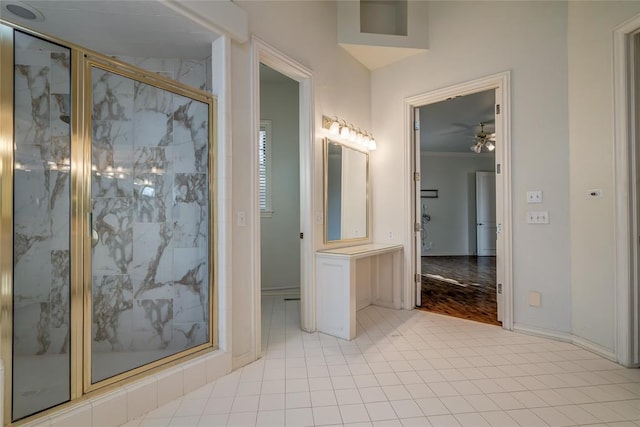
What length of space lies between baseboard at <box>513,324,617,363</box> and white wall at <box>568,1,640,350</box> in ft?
0.13

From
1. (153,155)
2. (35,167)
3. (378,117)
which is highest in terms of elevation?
(378,117)

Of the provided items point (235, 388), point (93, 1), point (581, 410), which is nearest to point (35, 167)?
point (93, 1)

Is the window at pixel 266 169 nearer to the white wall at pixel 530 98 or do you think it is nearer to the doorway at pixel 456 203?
the white wall at pixel 530 98

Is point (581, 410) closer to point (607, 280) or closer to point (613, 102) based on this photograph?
point (607, 280)

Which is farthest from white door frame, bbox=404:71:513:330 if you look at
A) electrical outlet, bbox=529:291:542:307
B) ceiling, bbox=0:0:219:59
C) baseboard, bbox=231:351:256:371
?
ceiling, bbox=0:0:219:59

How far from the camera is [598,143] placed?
2279 millimetres

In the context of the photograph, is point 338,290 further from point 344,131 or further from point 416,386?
point 344,131

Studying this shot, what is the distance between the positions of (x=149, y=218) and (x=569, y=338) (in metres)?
3.69

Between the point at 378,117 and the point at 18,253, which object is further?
the point at 378,117

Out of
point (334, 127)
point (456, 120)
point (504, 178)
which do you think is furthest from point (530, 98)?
point (456, 120)

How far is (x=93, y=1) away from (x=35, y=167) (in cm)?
111

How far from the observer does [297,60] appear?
2.64 meters

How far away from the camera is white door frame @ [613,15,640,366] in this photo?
2.10 metres

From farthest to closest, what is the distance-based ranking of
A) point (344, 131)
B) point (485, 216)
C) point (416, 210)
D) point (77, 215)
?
1. point (485, 216)
2. point (416, 210)
3. point (344, 131)
4. point (77, 215)
